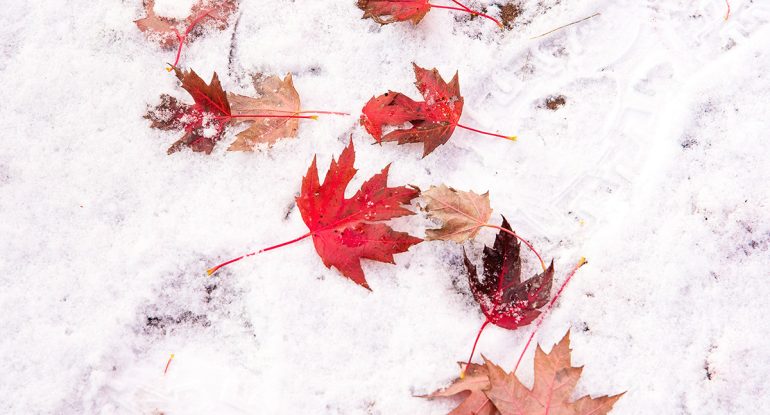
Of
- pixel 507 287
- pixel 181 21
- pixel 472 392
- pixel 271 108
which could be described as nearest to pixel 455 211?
pixel 507 287

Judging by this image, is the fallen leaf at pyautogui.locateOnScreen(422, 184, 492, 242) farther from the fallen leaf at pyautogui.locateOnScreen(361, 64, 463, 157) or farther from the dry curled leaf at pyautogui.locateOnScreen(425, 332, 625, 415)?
the dry curled leaf at pyautogui.locateOnScreen(425, 332, 625, 415)

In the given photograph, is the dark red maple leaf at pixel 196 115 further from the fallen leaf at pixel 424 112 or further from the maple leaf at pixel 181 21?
the fallen leaf at pixel 424 112

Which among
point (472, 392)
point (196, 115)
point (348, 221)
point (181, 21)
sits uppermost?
point (181, 21)

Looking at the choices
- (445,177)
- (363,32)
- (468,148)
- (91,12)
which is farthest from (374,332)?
(91,12)

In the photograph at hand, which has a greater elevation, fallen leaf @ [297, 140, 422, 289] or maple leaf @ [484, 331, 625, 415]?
fallen leaf @ [297, 140, 422, 289]

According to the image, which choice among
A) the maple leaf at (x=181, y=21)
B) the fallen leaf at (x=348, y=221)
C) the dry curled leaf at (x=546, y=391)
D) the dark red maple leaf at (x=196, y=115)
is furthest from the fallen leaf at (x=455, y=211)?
the maple leaf at (x=181, y=21)

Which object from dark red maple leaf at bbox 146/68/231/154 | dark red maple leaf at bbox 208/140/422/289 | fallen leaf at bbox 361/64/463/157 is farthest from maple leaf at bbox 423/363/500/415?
dark red maple leaf at bbox 146/68/231/154

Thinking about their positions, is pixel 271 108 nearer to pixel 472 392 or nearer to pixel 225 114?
pixel 225 114

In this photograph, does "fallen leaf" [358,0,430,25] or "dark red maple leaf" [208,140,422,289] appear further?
"fallen leaf" [358,0,430,25]
